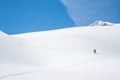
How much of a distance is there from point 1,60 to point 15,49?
13.0 ft

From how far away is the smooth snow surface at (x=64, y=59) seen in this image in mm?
11711

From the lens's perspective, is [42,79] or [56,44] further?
[56,44]

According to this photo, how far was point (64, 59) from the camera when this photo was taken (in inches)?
733

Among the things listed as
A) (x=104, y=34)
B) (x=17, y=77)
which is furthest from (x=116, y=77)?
(x=104, y=34)

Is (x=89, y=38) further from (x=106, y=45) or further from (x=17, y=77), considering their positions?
(x=17, y=77)

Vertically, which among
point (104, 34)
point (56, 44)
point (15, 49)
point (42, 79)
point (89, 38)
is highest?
point (104, 34)

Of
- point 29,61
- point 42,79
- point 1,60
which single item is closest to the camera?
point 42,79

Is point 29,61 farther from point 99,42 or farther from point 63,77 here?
point 99,42

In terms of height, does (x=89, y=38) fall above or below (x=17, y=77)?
above

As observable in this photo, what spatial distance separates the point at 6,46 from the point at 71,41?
41.7 feet

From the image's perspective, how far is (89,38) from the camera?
30.4m

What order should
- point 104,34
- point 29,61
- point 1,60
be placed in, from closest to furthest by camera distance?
1. point 1,60
2. point 29,61
3. point 104,34

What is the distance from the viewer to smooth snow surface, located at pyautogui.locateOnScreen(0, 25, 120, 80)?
1171cm

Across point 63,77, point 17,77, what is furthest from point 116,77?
point 17,77
